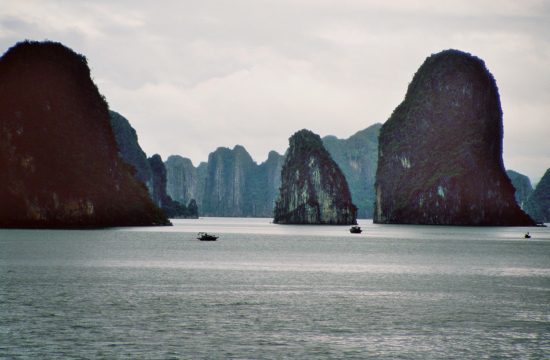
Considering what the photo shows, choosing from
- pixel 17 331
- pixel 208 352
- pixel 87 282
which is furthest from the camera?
pixel 87 282

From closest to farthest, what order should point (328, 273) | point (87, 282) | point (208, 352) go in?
1. point (208, 352)
2. point (87, 282)
3. point (328, 273)

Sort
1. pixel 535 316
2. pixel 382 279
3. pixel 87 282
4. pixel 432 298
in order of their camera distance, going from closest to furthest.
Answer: pixel 535 316, pixel 432 298, pixel 87 282, pixel 382 279

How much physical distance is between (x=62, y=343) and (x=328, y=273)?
49562mm

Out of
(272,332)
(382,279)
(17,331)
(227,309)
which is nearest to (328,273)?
(382,279)

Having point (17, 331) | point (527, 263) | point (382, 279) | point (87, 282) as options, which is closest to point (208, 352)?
point (17, 331)

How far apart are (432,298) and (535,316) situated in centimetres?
1133

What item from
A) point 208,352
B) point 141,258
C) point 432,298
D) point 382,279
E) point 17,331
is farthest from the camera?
point 141,258

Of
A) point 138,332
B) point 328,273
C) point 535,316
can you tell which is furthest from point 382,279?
point 138,332

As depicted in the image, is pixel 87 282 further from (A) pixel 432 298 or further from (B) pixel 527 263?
(B) pixel 527 263

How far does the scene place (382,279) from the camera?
249ft

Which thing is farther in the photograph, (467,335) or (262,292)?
(262,292)

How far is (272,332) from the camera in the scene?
4031cm

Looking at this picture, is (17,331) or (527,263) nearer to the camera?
(17,331)

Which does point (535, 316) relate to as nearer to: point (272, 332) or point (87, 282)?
point (272, 332)
